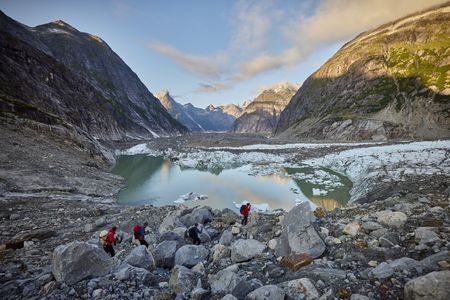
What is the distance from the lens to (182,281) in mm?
7949

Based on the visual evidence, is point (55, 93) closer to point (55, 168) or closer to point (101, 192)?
point (55, 168)

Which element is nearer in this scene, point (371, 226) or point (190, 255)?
point (371, 226)

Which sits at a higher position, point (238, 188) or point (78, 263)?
point (78, 263)

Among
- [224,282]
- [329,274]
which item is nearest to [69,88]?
[224,282]

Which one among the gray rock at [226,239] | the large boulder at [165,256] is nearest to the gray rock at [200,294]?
the large boulder at [165,256]

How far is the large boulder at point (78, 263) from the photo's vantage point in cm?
775

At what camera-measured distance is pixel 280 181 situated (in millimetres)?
37281

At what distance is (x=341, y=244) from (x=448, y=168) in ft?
73.8

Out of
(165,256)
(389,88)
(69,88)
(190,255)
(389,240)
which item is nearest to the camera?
(389,240)

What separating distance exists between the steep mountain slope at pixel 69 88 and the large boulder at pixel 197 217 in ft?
123

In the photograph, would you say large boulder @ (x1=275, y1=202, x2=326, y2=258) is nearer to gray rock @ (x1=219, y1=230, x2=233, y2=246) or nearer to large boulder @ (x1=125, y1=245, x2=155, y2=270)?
gray rock @ (x1=219, y1=230, x2=233, y2=246)

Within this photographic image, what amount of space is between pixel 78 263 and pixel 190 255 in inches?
148

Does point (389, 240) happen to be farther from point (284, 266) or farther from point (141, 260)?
point (141, 260)

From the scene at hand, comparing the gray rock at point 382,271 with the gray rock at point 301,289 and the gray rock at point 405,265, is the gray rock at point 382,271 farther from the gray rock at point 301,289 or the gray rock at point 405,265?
the gray rock at point 301,289
